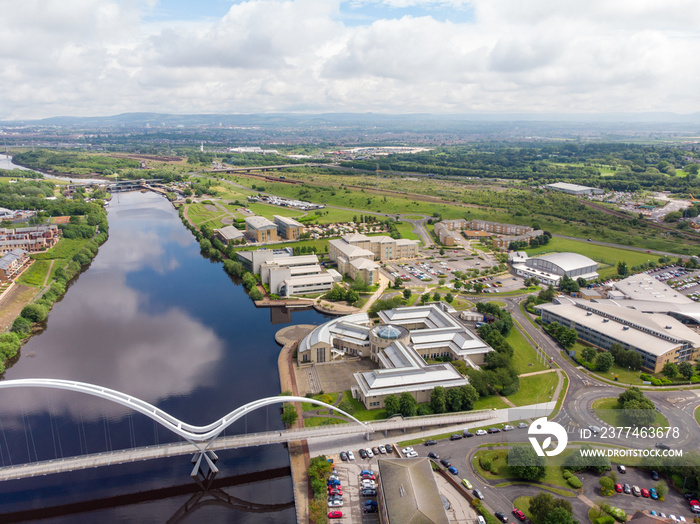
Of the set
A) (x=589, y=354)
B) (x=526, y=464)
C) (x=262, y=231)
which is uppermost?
(x=262, y=231)

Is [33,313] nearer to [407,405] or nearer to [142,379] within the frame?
[142,379]

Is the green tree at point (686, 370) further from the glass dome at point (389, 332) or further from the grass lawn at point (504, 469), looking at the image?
the glass dome at point (389, 332)

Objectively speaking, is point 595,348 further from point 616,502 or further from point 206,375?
point 206,375

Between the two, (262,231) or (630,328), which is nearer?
(630,328)

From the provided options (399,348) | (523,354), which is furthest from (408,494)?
(523,354)

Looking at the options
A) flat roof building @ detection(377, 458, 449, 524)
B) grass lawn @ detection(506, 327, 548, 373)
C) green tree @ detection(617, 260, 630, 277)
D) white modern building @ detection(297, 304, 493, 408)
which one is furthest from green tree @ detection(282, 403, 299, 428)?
green tree @ detection(617, 260, 630, 277)

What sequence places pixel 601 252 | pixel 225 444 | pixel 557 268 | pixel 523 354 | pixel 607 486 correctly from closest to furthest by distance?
1. pixel 607 486
2. pixel 225 444
3. pixel 523 354
4. pixel 557 268
5. pixel 601 252

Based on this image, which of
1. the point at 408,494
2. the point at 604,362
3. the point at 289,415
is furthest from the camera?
the point at 604,362
